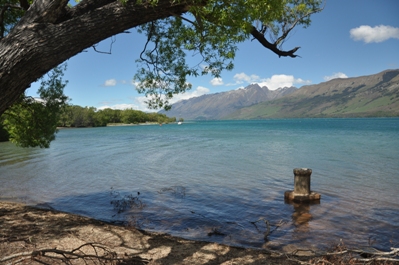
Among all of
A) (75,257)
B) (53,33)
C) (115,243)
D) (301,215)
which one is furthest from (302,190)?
(53,33)

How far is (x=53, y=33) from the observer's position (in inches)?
185

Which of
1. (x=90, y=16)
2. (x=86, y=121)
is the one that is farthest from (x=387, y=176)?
(x=86, y=121)

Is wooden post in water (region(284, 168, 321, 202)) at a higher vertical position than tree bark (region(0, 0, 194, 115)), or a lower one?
lower

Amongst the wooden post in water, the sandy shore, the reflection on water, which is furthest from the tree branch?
the wooden post in water

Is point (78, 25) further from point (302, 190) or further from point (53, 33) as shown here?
point (302, 190)

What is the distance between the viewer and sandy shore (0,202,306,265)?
625 cm

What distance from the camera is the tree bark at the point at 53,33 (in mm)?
4484

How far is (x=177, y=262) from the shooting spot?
6.20 m

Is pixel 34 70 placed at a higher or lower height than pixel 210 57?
lower

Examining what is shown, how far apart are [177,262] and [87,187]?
37.6ft

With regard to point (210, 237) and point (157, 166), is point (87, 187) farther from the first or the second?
point (210, 237)

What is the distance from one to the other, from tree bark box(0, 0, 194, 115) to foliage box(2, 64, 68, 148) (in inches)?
230

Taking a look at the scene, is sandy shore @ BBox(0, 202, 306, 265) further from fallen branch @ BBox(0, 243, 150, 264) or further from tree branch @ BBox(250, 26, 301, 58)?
tree branch @ BBox(250, 26, 301, 58)

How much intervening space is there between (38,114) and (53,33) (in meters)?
6.59
